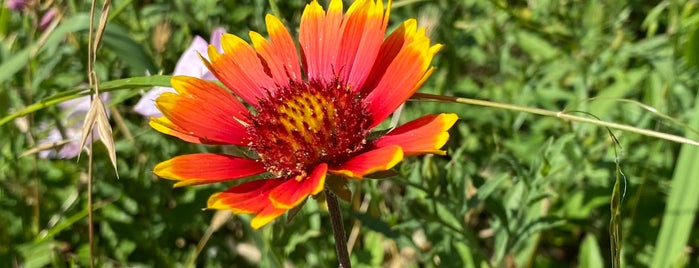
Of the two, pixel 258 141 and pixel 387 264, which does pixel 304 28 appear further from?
pixel 387 264

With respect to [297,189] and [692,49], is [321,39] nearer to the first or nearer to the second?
[297,189]

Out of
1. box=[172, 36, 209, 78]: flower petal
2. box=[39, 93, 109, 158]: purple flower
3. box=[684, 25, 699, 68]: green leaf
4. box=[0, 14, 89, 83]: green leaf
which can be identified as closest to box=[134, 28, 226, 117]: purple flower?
box=[172, 36, 209, 78]: flower petal

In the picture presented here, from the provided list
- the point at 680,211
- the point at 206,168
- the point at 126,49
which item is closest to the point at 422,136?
the point at 206,168

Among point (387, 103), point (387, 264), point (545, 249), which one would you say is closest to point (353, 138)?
point (387, 103)

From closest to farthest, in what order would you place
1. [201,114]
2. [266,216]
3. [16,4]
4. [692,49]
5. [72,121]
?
[266,216] < [201,114] < [692,49] < [72,121] < [16,4]

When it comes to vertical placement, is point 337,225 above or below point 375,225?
above

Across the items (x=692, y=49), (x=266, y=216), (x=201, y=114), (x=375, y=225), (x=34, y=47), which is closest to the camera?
(x=266, y=216)

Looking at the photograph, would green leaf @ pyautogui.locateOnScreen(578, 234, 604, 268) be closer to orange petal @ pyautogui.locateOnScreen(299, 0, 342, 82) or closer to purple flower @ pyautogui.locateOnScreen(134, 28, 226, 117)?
orange petal @ pyautogui.locateOnScreen(299, 0, 342, 82)

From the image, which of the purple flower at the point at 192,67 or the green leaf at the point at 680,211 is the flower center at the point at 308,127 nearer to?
the purple flower at the point at 192,67

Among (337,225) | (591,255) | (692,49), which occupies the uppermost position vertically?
(692,49)
